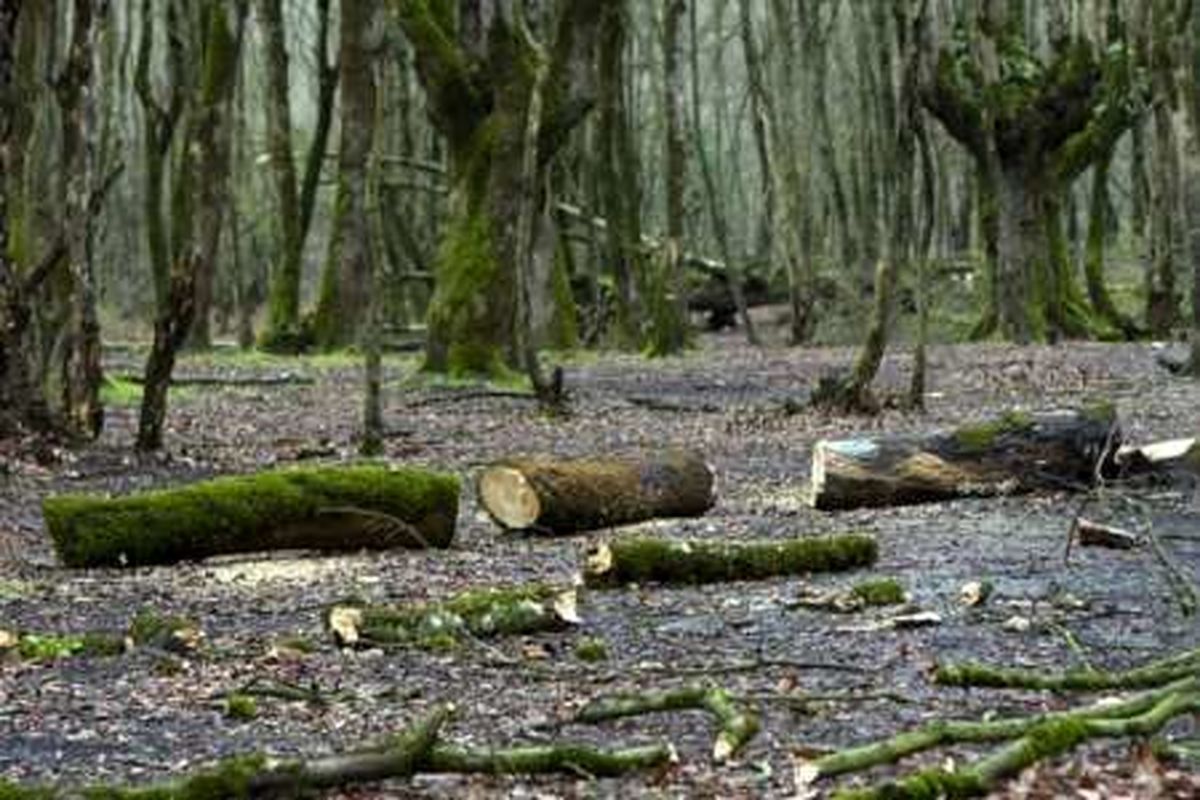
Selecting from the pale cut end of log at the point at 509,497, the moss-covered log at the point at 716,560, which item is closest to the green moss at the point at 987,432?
the moss-covered log at the point at 716,560

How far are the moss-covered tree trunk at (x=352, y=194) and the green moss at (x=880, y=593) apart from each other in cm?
754

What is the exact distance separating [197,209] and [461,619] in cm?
1281

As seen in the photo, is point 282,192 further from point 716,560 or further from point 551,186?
point 716,560

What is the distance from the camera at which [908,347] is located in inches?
1210

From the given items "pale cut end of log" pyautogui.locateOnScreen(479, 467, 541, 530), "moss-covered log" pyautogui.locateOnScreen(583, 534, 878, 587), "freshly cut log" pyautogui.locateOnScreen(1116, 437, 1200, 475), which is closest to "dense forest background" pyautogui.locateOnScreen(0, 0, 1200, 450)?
"pale cut end of log" pyautogui.locateOnScreen(479, 467, 541, 530)

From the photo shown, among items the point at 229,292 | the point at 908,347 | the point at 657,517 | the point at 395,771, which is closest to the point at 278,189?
the point at 908,347

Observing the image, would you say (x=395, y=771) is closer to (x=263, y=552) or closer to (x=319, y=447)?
(x=263, y=552)

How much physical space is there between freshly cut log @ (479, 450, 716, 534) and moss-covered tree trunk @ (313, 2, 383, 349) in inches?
183

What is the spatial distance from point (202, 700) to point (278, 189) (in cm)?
2612

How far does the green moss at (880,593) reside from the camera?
25.5ft

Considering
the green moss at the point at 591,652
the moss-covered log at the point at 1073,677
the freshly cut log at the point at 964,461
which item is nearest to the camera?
the moss-covered log at the point at 1073,677

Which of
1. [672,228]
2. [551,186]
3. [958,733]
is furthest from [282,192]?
[958,733]

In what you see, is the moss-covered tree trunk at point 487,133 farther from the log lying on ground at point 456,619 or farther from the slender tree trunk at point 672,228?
the log lying on ground at point 456,619

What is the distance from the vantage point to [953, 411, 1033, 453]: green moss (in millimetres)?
10844
